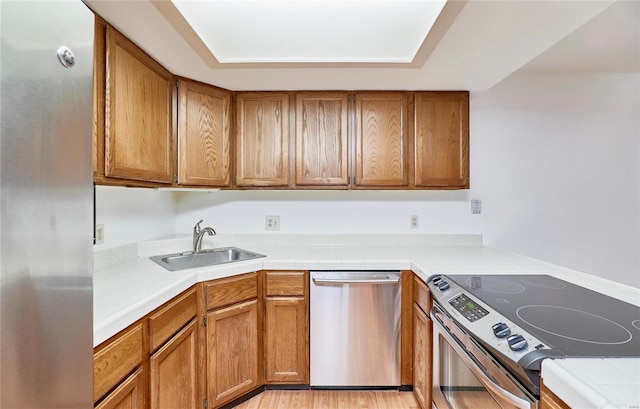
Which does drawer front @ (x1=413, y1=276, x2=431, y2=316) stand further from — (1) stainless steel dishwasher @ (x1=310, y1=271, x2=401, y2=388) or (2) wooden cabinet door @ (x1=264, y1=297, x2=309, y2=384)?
(2) wooden cabinet door @ (x1=264, y1=297, x2=309, y2=384)

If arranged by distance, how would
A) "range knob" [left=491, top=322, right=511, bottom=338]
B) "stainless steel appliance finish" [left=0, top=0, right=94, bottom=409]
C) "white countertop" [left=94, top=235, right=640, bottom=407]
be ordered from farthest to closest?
"white countertop" [left=94, top=235, right=640, bottom=407]
"range knob" [left=491, top=322, right=511, bottom=338]
"stainless steel appliance finish" [left=0, top=0, right=94, bottom=409]

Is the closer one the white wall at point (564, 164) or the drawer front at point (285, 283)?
the drawer front at point (285, 283)

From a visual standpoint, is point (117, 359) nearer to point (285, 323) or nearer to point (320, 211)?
point (285, 323)

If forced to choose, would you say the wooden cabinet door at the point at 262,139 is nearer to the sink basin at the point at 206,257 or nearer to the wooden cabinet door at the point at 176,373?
the sink basin at the point at 206,257

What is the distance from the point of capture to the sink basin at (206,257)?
192 cm

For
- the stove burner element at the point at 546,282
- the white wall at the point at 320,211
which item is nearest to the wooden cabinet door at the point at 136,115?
the white wall at the point at 320,211

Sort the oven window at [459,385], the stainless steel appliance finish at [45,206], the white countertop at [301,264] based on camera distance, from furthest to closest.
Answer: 1. the white countertop at [301,264]
2. the oven window at [459,385]
3. the stainless steel appliance finish at [45,206]

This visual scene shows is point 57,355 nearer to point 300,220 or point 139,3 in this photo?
point 139,3

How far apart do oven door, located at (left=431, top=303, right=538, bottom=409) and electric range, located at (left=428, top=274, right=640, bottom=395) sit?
30mm

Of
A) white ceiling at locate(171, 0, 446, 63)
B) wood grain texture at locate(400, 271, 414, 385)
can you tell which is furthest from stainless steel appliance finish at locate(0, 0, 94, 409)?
wood grain texture at locate(400, 271, 414, 385)

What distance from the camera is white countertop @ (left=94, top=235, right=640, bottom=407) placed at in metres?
→ 1.10

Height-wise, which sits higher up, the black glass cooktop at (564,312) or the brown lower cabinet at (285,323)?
the black glass cooktop at (564,312)

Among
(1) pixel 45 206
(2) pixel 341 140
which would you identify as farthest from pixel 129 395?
(2) pixel 341 140

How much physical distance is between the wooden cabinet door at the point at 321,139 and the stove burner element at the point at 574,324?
1.33 m
